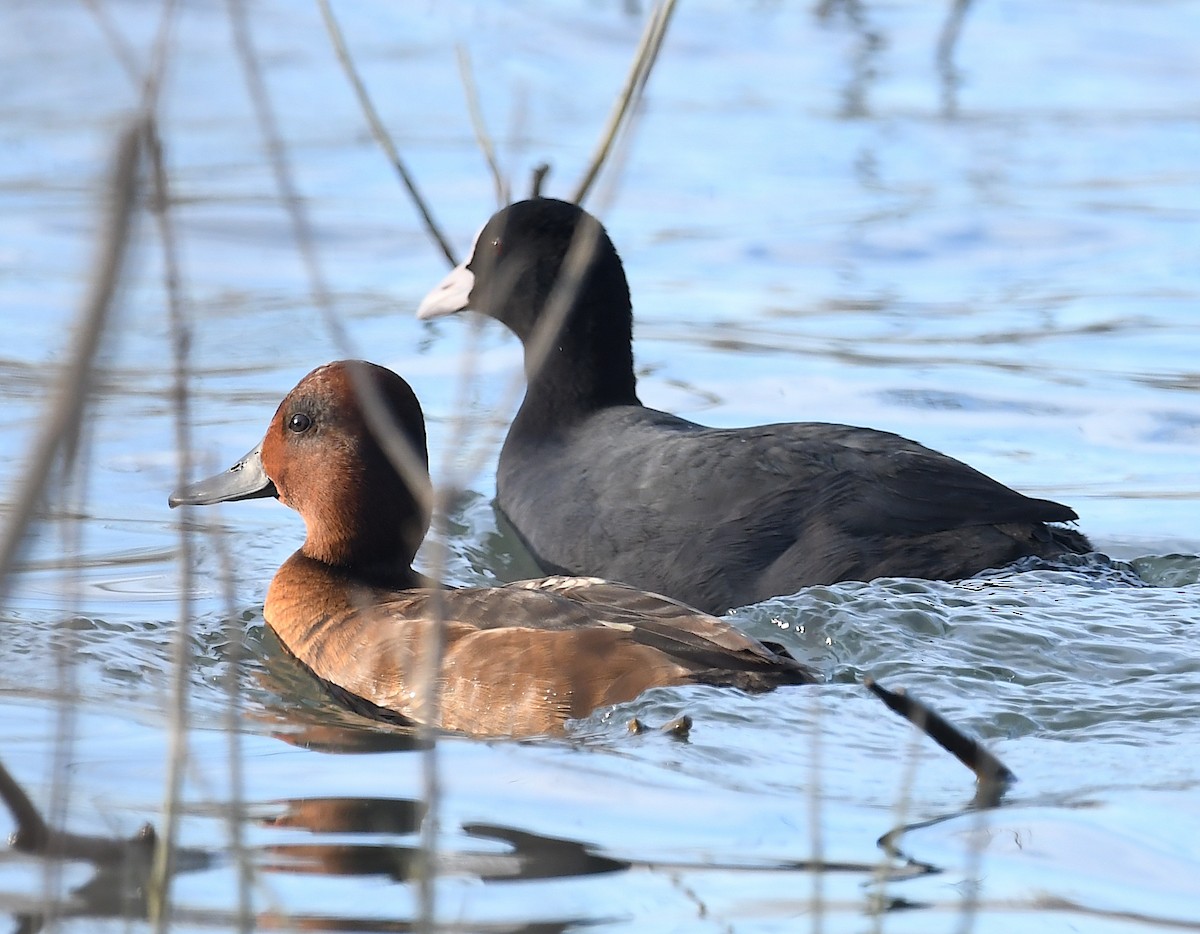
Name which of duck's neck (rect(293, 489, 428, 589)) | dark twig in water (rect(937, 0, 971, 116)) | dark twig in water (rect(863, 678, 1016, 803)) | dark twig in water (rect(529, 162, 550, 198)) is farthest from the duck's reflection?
dark twig in water (rect(937, 0, 971, 116))

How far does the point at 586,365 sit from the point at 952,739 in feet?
13.2

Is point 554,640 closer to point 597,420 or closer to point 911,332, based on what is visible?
point 597,420

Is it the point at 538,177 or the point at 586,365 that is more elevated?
the point at 538,177

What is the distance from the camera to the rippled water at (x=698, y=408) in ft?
12.9

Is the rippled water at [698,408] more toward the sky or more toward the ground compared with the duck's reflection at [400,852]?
more toward the sky

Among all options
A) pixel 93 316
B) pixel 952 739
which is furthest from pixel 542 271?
pixel 93 316

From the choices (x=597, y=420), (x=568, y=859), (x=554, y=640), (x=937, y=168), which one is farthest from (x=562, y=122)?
(x=568, y=859)

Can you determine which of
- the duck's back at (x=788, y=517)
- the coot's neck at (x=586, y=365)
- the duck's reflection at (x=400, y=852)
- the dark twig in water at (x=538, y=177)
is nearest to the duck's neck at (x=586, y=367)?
the coot's neck at (x=586, y=365)

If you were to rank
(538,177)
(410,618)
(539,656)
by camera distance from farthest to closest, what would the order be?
(538,177)
(410,618)
(539,656)

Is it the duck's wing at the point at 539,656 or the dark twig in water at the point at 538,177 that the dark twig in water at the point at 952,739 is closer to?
the duck's wing at the point at 539,656

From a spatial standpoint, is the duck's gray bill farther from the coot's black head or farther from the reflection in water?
the reflection in water

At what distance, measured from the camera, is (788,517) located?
629 centimetres

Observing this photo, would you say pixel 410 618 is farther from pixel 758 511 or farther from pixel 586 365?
pixel 586 365

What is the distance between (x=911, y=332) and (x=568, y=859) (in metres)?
7.04
